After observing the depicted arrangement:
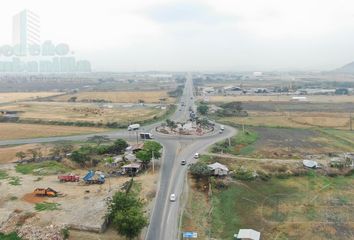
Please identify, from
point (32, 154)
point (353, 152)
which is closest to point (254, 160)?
point (353, 152)

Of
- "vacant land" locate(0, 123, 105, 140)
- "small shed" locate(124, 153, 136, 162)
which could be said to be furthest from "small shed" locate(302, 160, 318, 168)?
"vacant land" locate(0, 123, 105, 140)

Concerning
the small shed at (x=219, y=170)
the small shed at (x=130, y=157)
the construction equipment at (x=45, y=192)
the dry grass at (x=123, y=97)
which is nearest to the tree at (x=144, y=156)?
the small shed at (x=130, y=157)

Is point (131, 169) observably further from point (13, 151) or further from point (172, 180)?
point (13, 151)

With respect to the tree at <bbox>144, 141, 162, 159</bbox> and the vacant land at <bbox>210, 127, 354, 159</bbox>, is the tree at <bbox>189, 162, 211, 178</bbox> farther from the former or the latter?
the vacant land at <bbox>210, 127, 354, 159</bbox>

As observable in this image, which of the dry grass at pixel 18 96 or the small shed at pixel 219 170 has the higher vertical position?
the dry grass at pixel 18 96

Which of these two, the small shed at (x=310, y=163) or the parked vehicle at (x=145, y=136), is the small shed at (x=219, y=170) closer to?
the small shed at (x=310, y=163)

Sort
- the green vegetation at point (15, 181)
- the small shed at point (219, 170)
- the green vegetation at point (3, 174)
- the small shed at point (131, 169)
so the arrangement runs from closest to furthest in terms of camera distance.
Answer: the green vegetation at point (15, 181) → the green vegetation at point (3, 174) → the small shed at point (219, 170) → the small shed at point (131, 169)

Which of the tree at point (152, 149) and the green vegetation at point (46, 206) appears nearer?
the green vegetation at point (46, 206)
